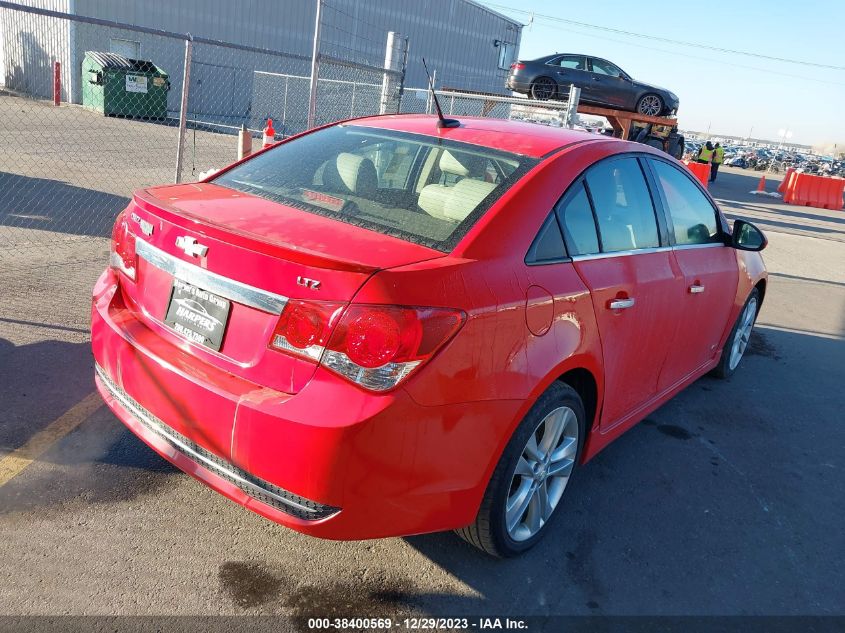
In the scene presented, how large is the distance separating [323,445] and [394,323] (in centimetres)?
43

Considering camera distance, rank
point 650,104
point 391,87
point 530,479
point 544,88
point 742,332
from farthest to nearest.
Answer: point 650,104 → point 544,88 → point 391,87 → point 742,332 → point 530,479

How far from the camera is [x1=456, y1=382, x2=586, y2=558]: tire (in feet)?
8.54

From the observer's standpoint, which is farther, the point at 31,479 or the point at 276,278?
the point at 31,479

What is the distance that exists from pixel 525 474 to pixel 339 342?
3.56ft

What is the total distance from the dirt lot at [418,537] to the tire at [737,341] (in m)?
0.57

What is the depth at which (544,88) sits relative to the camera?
50.1 ft

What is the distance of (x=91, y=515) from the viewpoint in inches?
113

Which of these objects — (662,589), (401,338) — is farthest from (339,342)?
(662,589)

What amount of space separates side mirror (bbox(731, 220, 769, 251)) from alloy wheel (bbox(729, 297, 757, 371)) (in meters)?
0.95

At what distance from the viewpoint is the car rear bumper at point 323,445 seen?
2.14 m

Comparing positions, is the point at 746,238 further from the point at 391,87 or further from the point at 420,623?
the point at 391,87

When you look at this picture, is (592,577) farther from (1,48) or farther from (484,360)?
(1,48)

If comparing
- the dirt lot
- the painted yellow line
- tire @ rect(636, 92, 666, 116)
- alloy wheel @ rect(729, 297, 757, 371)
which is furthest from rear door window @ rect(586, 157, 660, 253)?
tire @ rect(636, 92, 666, 116)

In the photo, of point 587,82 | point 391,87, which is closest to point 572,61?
point 587,82
